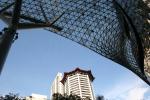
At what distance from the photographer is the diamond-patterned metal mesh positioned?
3447cm

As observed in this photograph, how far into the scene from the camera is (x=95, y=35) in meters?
38.2

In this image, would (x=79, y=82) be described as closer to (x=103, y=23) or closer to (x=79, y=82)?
(x=79, y=82)

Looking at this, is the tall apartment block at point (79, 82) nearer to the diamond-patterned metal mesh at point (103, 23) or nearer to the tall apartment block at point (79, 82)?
the tall apartment block at point (79, 82)

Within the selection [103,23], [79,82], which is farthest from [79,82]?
[103,23]

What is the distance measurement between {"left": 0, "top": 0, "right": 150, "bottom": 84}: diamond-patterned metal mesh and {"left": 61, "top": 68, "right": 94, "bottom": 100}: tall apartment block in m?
129

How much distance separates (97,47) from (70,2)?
6168 millimetres

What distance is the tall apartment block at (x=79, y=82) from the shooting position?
168375 millimetres

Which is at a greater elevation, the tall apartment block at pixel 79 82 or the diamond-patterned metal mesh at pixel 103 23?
the tall apartment block at pixel 79 82

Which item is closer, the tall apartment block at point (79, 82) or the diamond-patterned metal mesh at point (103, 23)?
the diamond-patterned metal mesh at point (103, 23)

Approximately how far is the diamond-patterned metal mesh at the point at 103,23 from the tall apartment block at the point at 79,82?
129 meters

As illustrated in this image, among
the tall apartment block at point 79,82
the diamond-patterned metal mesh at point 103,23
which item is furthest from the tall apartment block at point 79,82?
the diamond-patterned metal mesh at point 103,23

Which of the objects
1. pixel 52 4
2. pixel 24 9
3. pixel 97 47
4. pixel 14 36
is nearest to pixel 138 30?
pixel 97 47

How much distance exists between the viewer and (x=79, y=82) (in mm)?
171500

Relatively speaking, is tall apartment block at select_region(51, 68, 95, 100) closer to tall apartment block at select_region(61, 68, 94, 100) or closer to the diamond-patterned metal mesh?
tall apartment block at select_region(61, 68, 94, 100)
